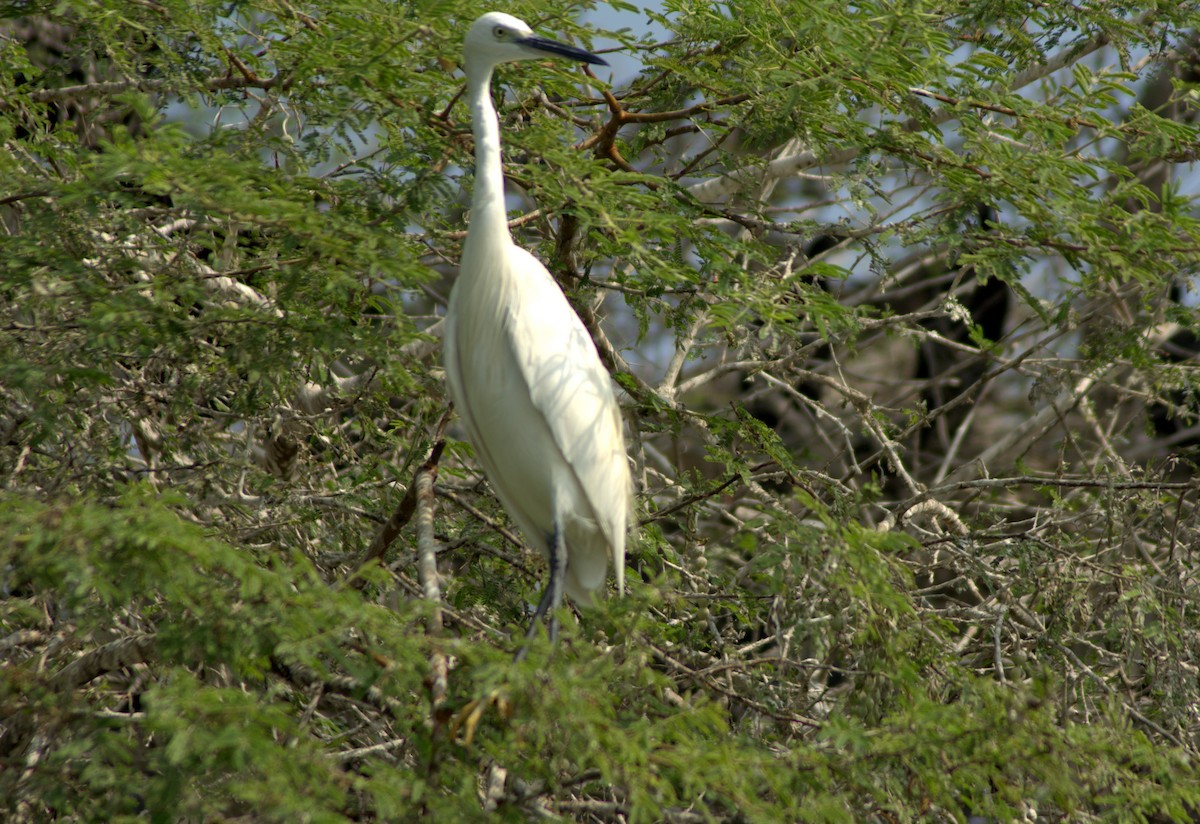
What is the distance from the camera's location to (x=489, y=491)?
318 centimetres

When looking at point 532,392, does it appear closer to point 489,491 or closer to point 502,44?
point 489,491

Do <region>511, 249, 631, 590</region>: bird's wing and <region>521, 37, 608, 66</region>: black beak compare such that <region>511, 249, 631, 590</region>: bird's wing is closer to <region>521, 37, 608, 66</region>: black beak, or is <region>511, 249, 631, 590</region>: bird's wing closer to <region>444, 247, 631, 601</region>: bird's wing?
<region>444, 247, 631, 601</region>: bird's wing

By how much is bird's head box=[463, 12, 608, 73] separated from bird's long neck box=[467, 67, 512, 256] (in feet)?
0.11

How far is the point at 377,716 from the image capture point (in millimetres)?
2365

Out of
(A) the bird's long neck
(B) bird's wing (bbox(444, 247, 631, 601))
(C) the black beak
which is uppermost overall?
(C) the black beak

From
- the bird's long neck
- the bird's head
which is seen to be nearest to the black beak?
the bird's head

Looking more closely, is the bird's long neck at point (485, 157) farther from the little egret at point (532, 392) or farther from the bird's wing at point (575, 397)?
the bird's wing at point (575, 397)

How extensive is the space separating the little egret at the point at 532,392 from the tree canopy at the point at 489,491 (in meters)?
0.13

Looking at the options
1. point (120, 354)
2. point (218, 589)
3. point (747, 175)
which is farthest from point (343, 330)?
point (747, 175)

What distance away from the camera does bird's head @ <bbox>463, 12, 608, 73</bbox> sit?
2402 mm

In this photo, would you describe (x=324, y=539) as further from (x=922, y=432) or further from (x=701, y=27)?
(x=922, y=432)

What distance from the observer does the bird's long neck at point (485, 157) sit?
7.99 ft

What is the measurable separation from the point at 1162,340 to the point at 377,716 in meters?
4.25

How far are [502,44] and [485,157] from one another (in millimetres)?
236
